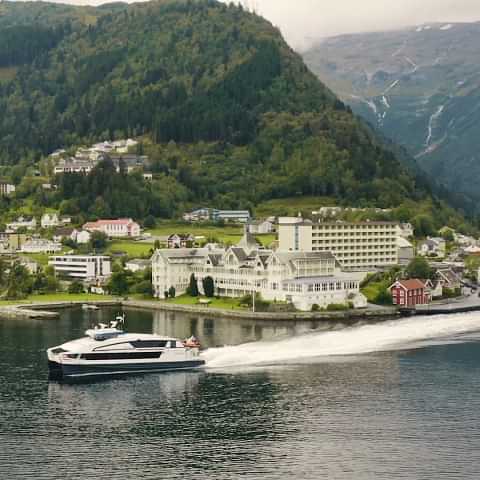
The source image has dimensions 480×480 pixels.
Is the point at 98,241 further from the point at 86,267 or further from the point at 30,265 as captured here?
Answer: the point at 30,265

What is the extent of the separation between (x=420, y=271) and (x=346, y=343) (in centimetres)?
2119

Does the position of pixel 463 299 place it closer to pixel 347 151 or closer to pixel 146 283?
pixel 146 283

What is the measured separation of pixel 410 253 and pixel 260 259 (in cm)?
1685

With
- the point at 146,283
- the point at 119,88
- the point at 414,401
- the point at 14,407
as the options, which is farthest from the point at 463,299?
the point at 119,88

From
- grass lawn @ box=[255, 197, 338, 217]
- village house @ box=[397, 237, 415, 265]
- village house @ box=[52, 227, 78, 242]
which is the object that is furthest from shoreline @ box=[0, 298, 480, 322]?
grass lawn @ box=[255, 197, 338, 217]

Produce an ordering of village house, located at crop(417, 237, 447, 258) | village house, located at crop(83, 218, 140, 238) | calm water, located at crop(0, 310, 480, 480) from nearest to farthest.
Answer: calm water, located at crop(0, 310, 480, 480), village house, located at crop(417, 237, 447, 258), village house, located at crop(83, 218, 140, 238)

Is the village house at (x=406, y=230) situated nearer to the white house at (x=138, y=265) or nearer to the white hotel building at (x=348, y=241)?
the white hotel building at (x=348, y=241)

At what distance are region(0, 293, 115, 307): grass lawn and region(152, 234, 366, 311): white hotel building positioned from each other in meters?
3.79

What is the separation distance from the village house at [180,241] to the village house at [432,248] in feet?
53.9

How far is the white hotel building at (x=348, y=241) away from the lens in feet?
229

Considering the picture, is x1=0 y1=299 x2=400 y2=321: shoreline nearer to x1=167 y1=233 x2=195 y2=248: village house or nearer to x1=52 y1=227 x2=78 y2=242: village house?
x1=167 y1=233 x2=195 y2=248: village house

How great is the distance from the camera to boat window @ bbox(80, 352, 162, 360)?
40.7 m

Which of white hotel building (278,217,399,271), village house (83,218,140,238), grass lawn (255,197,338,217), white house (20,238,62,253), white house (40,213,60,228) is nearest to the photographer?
white hotel building (278,217,399,271)

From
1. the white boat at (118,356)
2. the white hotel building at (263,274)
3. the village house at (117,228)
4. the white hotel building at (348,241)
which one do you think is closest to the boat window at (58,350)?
the white boat at (118,356)
